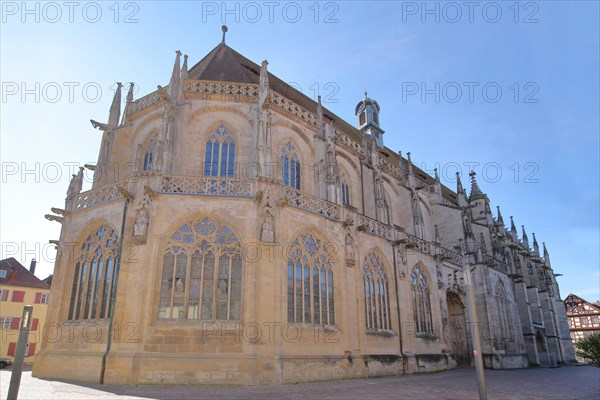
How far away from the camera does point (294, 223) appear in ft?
47.3

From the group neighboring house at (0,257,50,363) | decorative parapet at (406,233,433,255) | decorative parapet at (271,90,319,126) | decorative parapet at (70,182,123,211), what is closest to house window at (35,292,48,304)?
neighboring house at (0,257,50,363)

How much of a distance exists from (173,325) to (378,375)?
7.91 m

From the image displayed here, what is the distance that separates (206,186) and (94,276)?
185 inches

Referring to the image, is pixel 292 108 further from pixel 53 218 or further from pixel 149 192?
pixel 53 218

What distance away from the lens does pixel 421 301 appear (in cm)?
1975

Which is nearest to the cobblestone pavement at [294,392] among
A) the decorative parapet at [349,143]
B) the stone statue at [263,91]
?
the stone statue at [263,91]

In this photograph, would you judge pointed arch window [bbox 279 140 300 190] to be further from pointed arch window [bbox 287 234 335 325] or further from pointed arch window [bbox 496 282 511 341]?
pointed arch window [bbox 496 282 511 341]

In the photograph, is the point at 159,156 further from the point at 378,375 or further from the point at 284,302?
the point at 378,375

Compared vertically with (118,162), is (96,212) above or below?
below

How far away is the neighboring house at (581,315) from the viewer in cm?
5858

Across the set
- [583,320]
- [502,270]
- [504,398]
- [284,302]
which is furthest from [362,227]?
[583,320]

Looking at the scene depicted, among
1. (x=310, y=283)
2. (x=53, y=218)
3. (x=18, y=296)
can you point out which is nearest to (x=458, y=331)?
(x=310, y=283)

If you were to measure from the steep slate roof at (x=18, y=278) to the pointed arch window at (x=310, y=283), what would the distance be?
99.0ft

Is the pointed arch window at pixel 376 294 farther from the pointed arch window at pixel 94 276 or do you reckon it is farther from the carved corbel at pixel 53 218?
the carved corbel at pixel 53 218
